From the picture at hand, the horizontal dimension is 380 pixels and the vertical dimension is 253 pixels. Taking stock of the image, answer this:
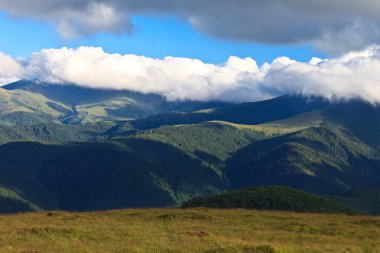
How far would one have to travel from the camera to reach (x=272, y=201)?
11431cm

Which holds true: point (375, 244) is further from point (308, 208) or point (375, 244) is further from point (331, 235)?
point (308, 208)

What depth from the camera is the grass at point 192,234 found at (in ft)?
131

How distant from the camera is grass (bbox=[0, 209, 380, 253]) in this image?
131 ft

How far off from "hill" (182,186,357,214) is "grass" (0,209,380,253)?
42011 mm

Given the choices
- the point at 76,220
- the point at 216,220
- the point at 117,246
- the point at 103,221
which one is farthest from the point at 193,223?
the point at 117,246

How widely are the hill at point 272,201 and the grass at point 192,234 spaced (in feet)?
138

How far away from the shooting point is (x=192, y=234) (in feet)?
159

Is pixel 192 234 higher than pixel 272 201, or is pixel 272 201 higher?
pixel 192 234

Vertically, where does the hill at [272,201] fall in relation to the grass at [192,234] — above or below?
below

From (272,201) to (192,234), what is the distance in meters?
68.8

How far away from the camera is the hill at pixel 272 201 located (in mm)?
110625

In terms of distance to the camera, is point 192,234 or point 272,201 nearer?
point 192,234

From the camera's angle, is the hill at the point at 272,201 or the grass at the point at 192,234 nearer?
the grass at the point at 192,234

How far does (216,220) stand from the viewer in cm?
6366
